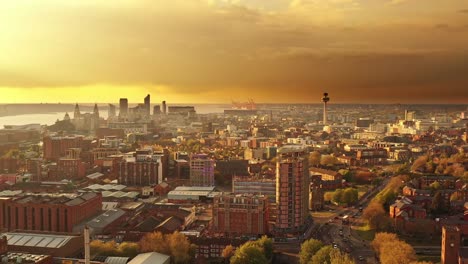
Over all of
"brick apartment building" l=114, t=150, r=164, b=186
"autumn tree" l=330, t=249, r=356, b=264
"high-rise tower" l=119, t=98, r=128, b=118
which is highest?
"high-rise tower" l=119, t=98, r=128, b=118

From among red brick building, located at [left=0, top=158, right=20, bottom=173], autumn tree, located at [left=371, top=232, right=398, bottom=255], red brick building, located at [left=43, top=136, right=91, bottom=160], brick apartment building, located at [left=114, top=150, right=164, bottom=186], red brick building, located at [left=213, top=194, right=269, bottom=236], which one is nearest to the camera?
autumn tree, located at [left=371, top=232, right=398, bottom=255]

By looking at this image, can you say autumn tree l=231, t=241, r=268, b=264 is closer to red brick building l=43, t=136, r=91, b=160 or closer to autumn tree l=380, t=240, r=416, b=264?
autumn tree l=380, t=240, r=416, b=264

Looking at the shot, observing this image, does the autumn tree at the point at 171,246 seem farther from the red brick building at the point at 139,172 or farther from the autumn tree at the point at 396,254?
the red brick building at the point at 139,172

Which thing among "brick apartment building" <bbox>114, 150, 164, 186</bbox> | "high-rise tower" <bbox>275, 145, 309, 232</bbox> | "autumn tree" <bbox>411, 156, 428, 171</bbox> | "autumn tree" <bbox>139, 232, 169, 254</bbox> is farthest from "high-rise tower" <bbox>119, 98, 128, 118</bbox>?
"autumn tree" <bbox>139, 232, 169, 254</bbox>

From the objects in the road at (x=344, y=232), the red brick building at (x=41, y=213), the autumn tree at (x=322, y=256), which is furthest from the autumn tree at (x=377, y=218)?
the red brick building at (x=41, y=213)

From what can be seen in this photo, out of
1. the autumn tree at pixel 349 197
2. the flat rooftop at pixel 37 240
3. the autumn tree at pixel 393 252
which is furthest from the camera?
the autumn tree at pixel 349 197

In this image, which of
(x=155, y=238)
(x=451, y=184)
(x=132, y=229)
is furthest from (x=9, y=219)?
(x=451, y=184)
